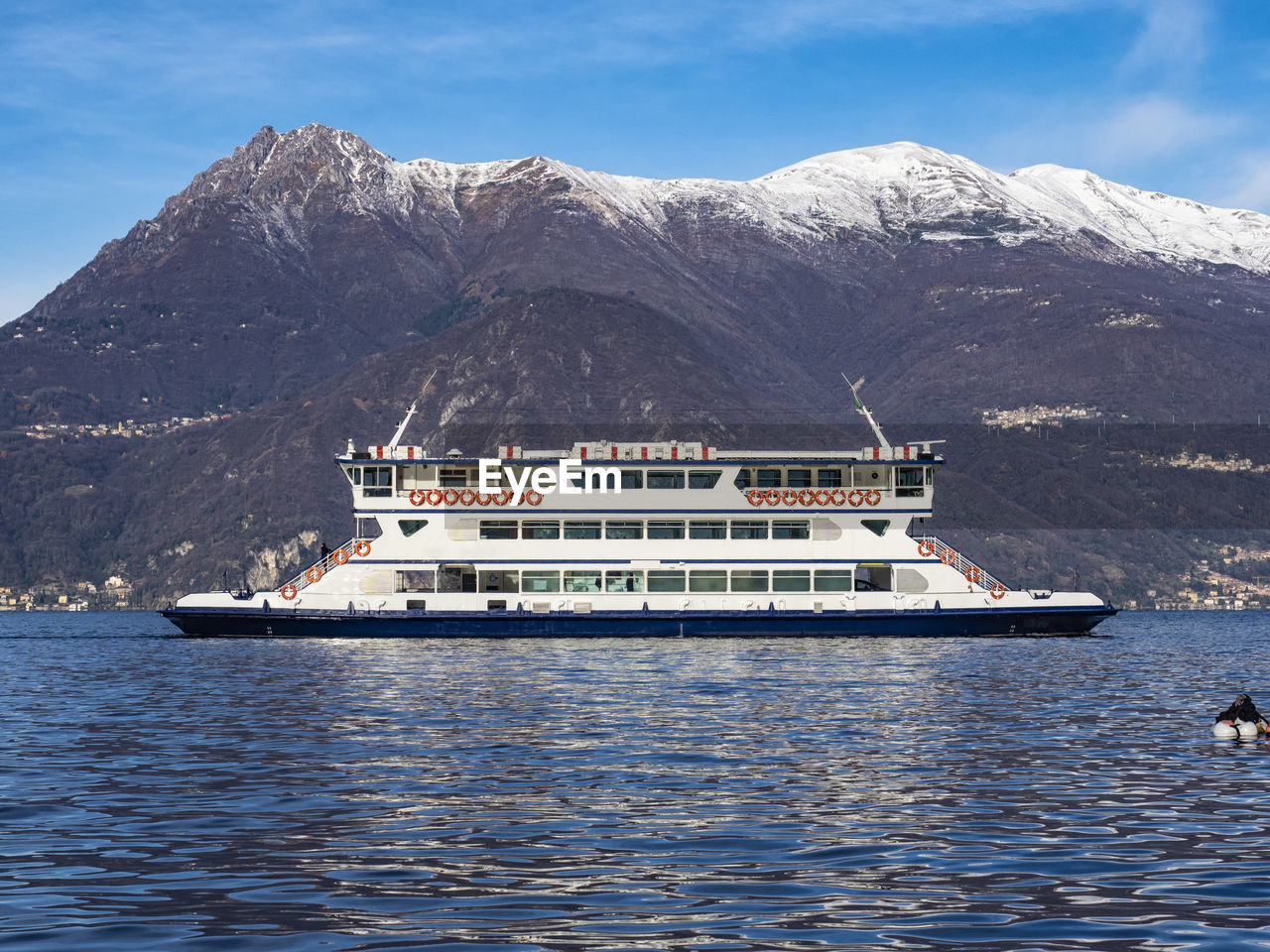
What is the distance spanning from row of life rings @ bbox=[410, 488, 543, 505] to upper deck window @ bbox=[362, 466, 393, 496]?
1.15 m

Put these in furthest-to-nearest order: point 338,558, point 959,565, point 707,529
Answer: point 959,565, point 338,558, point 707,529

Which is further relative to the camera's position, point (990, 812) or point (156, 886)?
point (990, 812)

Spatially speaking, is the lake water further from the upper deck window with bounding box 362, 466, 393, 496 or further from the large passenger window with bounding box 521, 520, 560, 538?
the upper deck window with bounding box 362, 466, 393, 496

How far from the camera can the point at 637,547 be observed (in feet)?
221

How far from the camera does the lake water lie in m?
15.8

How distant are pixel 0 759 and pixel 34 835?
944cm

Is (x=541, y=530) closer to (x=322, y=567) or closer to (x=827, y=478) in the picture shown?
(x=322, y=567)

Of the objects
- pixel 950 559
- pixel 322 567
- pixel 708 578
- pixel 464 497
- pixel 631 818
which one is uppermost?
pixel 464 497

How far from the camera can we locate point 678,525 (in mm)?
67625

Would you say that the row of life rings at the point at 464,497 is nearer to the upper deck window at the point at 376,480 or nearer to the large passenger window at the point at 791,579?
the upper deck window at the point at 376,480

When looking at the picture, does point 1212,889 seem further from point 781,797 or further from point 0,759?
point 0,759

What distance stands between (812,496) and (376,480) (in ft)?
63.9

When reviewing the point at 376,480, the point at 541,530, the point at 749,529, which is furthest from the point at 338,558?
the point at 749,529

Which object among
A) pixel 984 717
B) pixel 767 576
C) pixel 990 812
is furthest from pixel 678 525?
pixel 990 812
